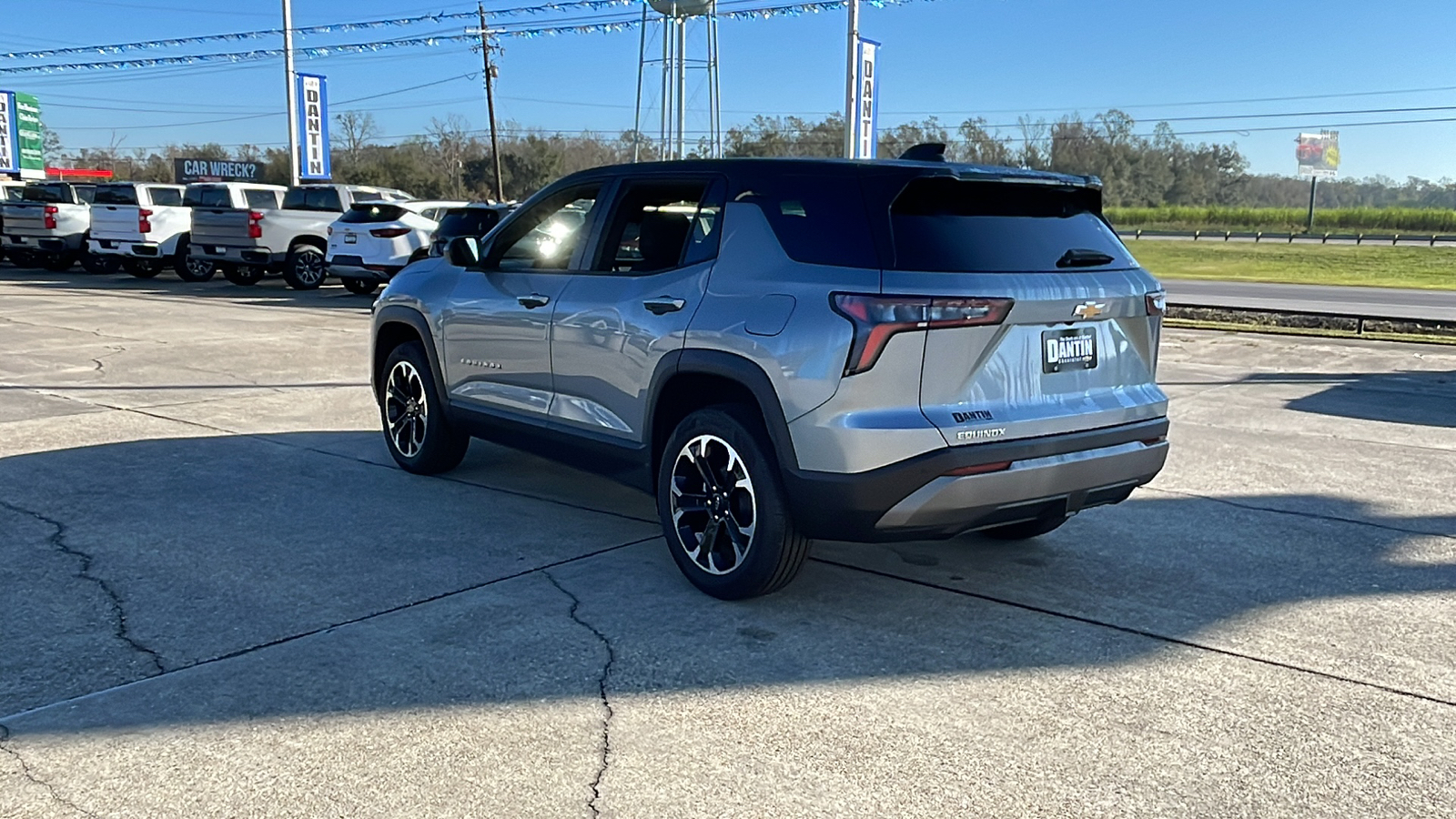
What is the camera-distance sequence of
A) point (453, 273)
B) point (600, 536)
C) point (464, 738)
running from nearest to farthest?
point (464, 738) < point (600, 536) < point (453, 273)

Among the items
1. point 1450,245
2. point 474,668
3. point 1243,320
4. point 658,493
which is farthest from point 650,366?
point 1450,245

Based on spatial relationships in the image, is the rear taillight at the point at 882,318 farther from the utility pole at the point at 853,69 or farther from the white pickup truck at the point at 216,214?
the utility pole at the point at 853,69

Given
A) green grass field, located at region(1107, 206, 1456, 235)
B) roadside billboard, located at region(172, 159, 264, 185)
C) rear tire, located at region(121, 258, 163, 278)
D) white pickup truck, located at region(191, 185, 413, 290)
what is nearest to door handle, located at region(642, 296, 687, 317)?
white pickup truck, located at region(191, 185, 413, 290)

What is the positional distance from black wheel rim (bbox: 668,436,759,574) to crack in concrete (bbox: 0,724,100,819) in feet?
7.93

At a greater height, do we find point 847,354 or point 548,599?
point 847,354

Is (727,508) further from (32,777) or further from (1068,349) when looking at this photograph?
(32,777)

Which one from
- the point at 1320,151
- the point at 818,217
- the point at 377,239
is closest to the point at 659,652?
the point at 818,217

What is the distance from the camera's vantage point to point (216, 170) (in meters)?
78.6

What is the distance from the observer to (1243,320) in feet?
60.5

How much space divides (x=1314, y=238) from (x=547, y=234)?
219 feet

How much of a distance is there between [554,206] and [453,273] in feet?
2.87

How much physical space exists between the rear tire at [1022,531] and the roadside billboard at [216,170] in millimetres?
78306

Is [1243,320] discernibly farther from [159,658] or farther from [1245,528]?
[159,658]

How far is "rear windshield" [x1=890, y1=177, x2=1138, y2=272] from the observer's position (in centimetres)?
446
